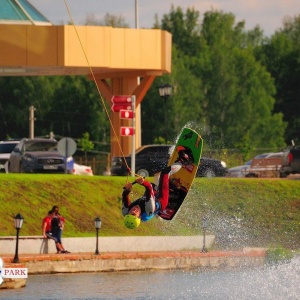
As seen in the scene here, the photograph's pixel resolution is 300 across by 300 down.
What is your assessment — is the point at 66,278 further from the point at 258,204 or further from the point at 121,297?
the point at 258,204

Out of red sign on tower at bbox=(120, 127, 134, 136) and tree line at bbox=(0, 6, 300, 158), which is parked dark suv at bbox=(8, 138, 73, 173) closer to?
red sign on tower at bbox=(120, 127, 134, 136)

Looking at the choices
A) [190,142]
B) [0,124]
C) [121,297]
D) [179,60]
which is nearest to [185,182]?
[190,142]

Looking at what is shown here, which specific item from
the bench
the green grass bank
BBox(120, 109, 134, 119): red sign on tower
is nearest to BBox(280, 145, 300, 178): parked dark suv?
the bench

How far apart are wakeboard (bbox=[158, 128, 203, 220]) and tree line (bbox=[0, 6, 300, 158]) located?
53702 millimetres

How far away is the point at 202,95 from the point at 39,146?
41032 mm

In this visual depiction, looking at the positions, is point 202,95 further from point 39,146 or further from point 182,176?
point 182,176

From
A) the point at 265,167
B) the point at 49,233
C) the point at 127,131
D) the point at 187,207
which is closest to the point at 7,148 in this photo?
the point at 127,131

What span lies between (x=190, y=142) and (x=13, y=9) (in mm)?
24100

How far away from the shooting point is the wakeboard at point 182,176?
2830 cm

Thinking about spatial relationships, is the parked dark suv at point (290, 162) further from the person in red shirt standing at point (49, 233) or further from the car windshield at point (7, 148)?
the person in red shirt standing at point (49, 233)

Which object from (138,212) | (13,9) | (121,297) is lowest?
(121,297)

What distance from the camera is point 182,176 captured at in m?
28.8

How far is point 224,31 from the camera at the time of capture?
321 ft

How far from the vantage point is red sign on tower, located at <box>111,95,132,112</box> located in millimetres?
50347
